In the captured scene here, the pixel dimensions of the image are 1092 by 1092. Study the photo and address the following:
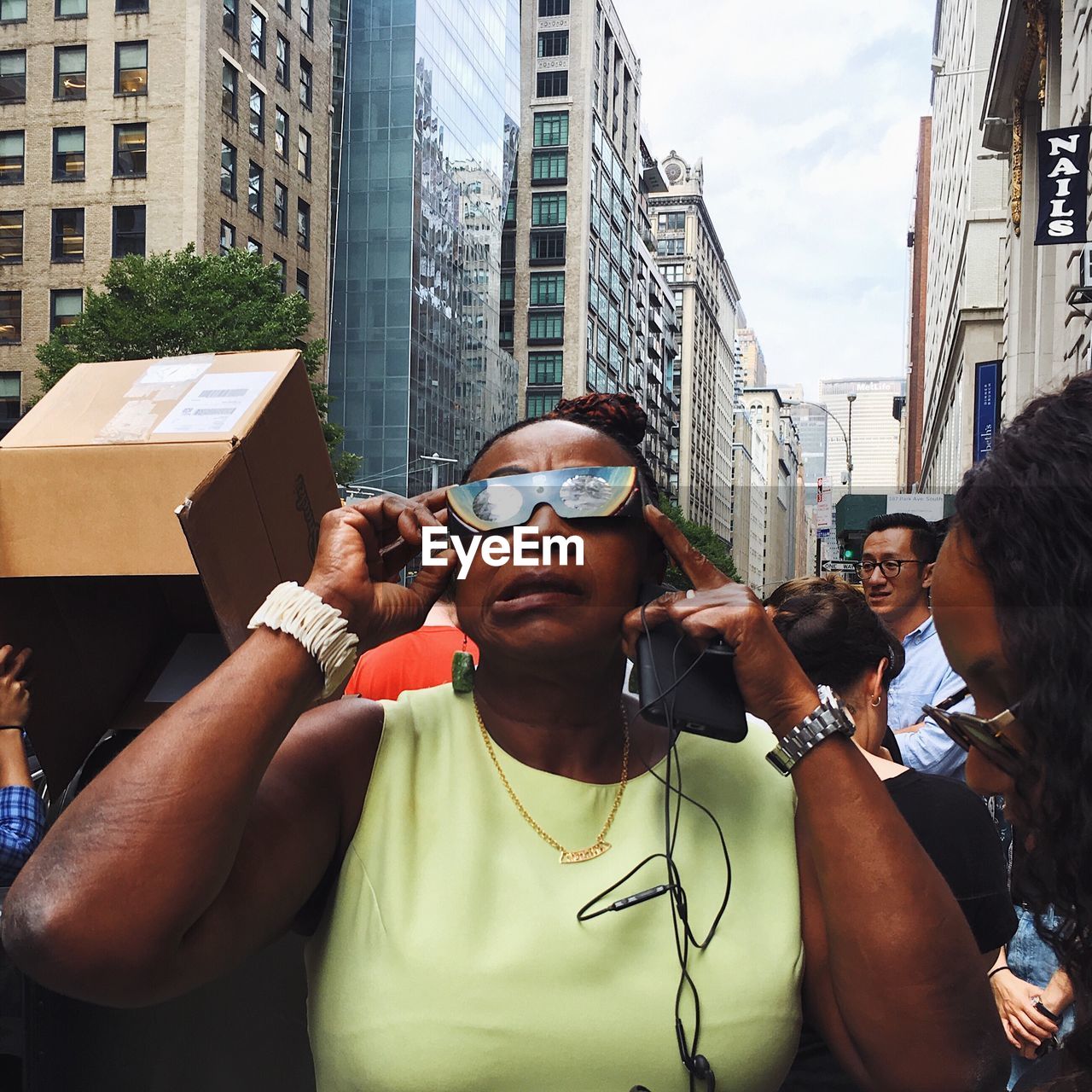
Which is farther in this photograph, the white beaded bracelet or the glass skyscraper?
the glass skyscraper

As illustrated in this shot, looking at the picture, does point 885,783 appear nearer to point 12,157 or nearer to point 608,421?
point 608,421

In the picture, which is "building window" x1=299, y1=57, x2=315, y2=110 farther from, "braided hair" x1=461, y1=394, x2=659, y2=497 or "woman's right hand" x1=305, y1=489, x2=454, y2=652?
"woman's right hand" x1=305, y1=489, x2=454, y2=652

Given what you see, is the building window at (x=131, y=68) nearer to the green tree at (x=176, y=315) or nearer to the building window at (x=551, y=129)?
the green tree at (x=176, y=315)

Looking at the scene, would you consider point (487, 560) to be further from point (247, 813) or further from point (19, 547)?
point (19, 547)

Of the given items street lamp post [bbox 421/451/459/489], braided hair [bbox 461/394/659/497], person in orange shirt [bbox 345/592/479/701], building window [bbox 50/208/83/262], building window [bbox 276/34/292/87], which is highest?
building window [bbox 276/34/292/87]

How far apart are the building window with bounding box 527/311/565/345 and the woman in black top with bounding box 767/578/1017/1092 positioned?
6501 cm

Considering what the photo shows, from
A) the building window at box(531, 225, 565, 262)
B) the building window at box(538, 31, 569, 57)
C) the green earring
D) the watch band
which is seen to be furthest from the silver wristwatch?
the building window at box(538, 31, 569, 57)

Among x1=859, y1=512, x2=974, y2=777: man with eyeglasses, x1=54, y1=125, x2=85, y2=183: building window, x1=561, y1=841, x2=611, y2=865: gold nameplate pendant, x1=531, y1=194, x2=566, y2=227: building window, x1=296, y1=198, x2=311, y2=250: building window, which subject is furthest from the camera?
x1=531, y1=194, x2=566, y2=227: building window

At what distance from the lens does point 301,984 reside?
1745mm

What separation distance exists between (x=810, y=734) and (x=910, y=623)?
6.42ft

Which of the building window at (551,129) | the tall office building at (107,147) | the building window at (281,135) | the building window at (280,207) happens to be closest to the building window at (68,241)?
the tall office building at (107,147)

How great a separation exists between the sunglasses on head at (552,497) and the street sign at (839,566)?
197 centimetres

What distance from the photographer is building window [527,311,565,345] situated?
6688 cm

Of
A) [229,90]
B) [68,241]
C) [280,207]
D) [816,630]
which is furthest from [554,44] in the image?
[816,630]
